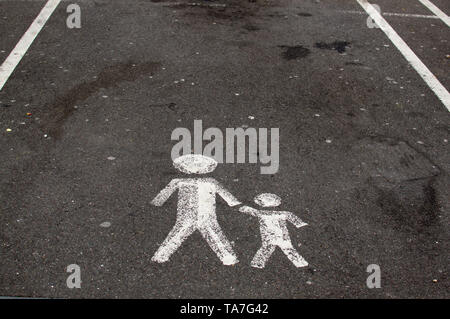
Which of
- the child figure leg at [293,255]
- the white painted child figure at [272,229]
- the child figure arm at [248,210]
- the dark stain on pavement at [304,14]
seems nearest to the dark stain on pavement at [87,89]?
the child figure arm at [248,210]

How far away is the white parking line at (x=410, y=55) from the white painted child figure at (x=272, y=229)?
10.6 ft

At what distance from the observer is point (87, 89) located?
699 cm

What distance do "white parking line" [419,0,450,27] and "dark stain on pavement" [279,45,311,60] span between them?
318 cm

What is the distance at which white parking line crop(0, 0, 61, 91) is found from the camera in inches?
289

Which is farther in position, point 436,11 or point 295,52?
point 436,11

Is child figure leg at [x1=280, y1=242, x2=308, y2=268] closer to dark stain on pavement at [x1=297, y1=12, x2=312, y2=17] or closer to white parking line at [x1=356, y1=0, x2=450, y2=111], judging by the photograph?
white parking line at [x1=356, y1=0, x2=450, y2=111]

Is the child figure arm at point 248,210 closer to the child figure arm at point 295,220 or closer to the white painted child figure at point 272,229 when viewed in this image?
the white painted child figure at point 272,229

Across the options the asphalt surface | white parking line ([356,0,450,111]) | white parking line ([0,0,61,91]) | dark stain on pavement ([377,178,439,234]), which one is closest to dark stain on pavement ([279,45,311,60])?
the asphalt surface

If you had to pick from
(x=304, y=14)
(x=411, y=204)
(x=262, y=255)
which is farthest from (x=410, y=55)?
(x=262, y=255)

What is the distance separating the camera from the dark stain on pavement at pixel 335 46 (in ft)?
27.9

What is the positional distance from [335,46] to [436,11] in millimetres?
3117

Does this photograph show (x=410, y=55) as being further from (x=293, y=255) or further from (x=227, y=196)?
(x=293, y=255)

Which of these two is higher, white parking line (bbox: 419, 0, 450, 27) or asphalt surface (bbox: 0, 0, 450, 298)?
white parking line (bbox: 419, 0, 450, 27)
